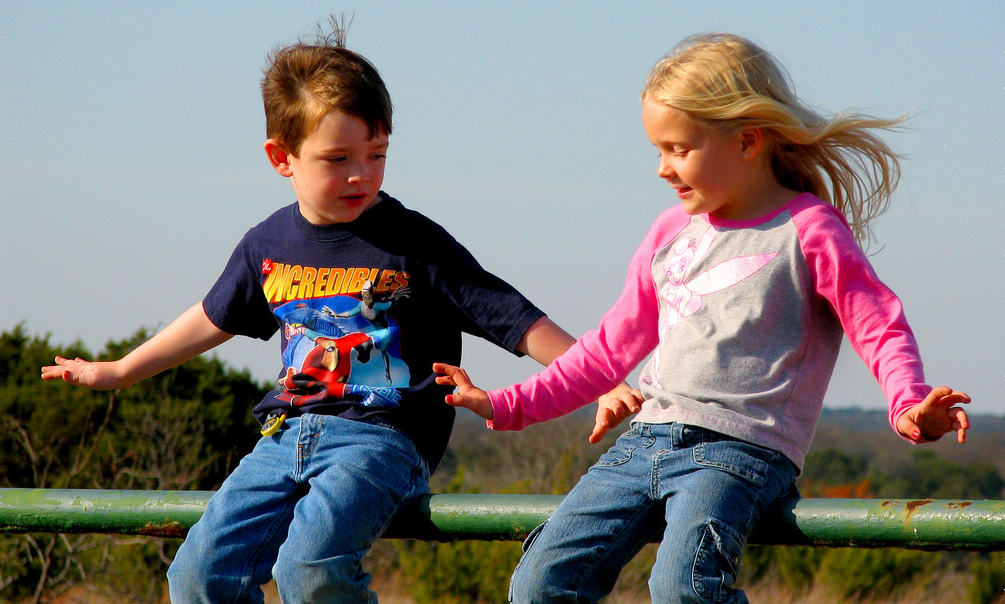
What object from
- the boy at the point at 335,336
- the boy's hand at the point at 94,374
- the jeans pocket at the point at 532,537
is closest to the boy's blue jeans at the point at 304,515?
the boy at the point at 335,336

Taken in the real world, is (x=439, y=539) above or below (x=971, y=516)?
below

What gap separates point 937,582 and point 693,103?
881cm

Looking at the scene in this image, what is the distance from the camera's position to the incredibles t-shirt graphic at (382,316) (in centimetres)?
251

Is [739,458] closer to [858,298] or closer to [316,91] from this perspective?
[858,298]

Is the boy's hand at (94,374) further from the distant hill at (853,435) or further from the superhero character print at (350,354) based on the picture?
the distant hill at (853,435)

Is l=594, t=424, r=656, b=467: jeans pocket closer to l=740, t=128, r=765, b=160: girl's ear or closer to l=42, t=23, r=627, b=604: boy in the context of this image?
l=42, t=23, r=627, b=604: boy

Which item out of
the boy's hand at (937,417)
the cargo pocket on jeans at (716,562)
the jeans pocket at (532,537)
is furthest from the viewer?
the jeans pocket at (532,537)

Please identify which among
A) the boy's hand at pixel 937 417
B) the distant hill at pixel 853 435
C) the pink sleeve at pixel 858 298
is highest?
the pink sleeve at pixel 858 298

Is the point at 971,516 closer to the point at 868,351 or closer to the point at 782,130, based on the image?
the point at 868,351

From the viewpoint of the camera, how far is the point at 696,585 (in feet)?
6.26

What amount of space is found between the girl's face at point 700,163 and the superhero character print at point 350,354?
2.29ft

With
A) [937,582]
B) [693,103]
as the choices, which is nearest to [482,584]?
[937,582]

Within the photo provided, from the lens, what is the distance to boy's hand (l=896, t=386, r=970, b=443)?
179 centimetres

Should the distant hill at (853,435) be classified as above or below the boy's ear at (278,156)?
below
